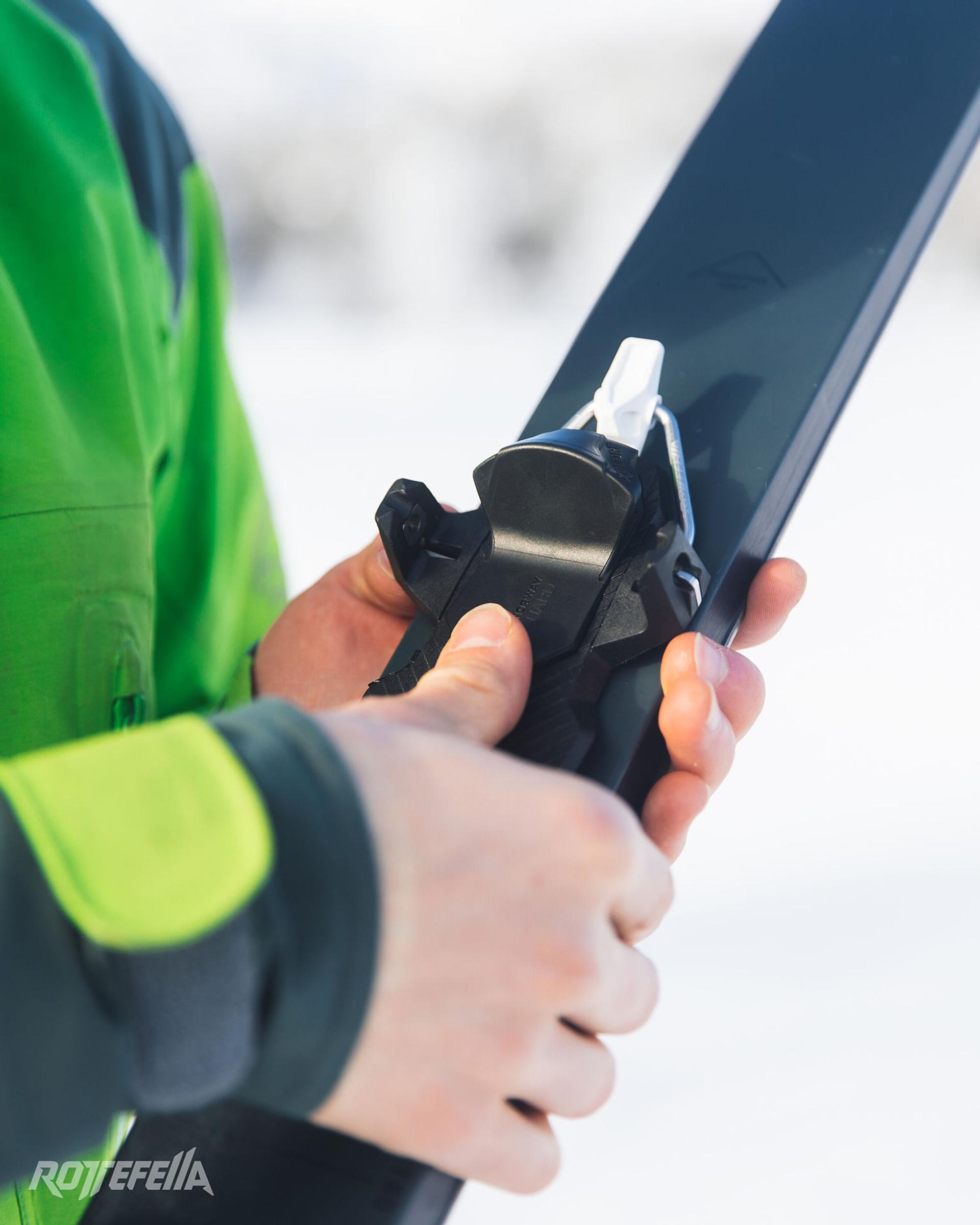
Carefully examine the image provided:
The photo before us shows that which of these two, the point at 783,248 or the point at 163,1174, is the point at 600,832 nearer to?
the point at 163,1174

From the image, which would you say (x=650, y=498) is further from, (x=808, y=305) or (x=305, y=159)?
(x=305, y=159)

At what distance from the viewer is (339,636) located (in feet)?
2.33

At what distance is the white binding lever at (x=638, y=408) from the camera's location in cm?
52

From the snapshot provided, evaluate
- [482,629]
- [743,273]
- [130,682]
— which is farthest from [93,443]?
[743,273]

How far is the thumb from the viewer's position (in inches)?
15.2

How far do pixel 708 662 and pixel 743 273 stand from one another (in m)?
0.26

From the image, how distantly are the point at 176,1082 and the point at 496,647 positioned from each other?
205 mm

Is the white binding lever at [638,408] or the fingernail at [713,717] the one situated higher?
the white binding lever at [638,408]

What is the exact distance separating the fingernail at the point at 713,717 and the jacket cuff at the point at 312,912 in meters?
0.21

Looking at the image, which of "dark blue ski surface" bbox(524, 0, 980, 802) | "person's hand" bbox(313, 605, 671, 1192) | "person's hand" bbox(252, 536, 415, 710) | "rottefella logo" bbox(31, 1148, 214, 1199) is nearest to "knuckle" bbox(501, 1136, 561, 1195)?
"person's hand" bbox(313, 605, 671, 1192)

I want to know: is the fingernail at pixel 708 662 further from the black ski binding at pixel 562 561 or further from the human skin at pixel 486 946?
the human skin at pixel 486 946

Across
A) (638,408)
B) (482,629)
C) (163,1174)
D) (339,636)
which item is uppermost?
(638,408)

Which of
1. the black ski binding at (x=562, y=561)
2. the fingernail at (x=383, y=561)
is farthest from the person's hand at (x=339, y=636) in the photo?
the black ski binding at (x=562, y=561)

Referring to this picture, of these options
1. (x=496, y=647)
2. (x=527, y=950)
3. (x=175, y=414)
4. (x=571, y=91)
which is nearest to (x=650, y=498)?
(x=496, y=647)
